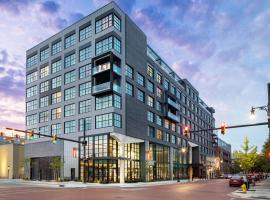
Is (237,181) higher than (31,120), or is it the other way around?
(31,120)

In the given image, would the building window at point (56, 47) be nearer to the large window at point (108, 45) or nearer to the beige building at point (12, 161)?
the large window at point (108, 45)

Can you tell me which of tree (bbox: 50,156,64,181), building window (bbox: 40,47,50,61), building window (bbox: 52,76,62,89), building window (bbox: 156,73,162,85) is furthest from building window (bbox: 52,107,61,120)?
building window (bbox: 156,73,162,85)

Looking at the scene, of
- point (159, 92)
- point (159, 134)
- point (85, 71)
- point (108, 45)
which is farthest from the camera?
point (159, 92)

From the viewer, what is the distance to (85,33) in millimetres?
69688

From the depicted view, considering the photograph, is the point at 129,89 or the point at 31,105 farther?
the point at 31,105

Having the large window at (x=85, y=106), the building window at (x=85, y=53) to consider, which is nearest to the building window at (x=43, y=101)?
the large window at (x=85, y=106)

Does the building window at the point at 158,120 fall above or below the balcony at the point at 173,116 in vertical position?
below

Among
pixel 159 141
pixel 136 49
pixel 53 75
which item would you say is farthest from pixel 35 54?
pixel 159 141

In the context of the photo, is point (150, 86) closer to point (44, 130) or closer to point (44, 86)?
point (44, 86)

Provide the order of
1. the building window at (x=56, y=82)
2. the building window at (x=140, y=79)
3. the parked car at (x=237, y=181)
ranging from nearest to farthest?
the parked car at (x=237, y=181) < the building window at (x=140, y=79) < the building window at (x=56, y=82)

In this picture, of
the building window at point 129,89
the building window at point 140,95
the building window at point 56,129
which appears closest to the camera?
the building window at point 129,89

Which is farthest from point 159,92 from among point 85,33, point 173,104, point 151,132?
point 85,33

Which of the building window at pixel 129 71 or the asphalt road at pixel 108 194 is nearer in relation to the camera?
the asphalt road at pixel 108 194

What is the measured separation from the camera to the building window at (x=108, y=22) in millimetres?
64188
